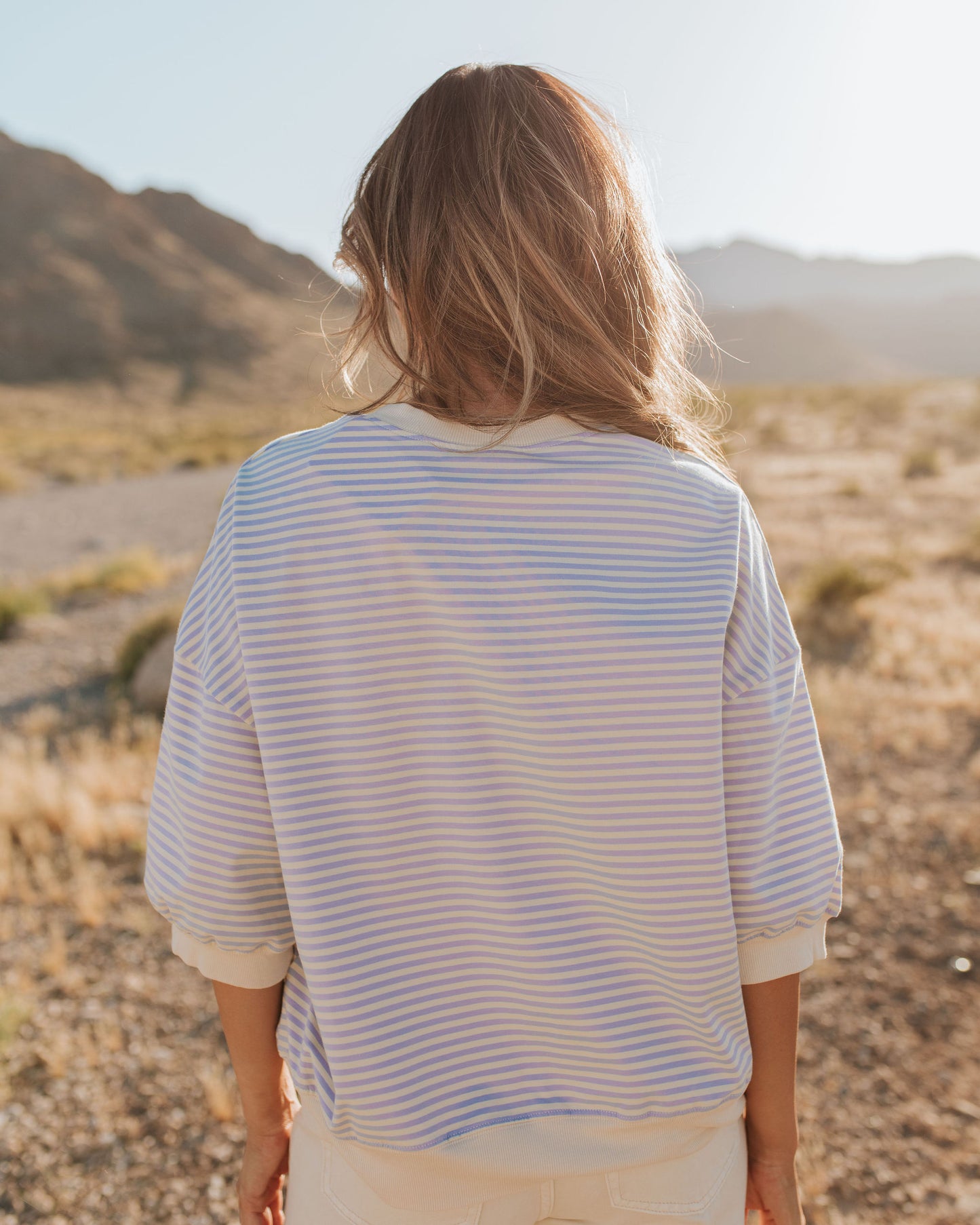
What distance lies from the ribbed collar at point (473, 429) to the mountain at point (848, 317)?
6955 cm

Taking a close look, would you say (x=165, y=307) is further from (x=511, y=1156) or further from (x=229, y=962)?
(x=511, y=1156)

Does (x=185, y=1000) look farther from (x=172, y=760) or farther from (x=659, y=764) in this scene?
(x=659, y=764)

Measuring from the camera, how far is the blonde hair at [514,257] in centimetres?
85

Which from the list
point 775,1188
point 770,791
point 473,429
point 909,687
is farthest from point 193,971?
point 909,687

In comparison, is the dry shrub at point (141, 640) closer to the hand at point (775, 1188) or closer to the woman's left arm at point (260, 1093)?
the woman's left arm at point (260, 1093)

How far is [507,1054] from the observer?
0.93 m

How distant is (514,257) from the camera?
2.79ft

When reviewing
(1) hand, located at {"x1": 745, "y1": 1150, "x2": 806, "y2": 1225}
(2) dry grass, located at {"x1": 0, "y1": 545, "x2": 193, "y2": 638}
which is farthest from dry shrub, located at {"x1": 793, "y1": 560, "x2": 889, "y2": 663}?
(2) dry grass, located at {"x1": 0, "y1": 545, "x2": 193, "y2": 638}

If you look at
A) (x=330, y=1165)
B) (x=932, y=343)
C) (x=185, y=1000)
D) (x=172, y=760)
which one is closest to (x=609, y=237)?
(x=172, y=760)

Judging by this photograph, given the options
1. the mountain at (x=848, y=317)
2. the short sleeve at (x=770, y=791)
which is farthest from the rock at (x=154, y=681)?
the mountain at (x=848, y=317)

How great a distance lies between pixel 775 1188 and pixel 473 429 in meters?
1.05

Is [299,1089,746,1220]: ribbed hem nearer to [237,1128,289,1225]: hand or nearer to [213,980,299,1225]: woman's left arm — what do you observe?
[213,980,299,1225]: woman's left arm

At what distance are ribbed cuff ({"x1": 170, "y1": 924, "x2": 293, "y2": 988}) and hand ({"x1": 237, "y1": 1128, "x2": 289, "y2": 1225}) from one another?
11.7 inches

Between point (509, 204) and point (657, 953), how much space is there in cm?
80
